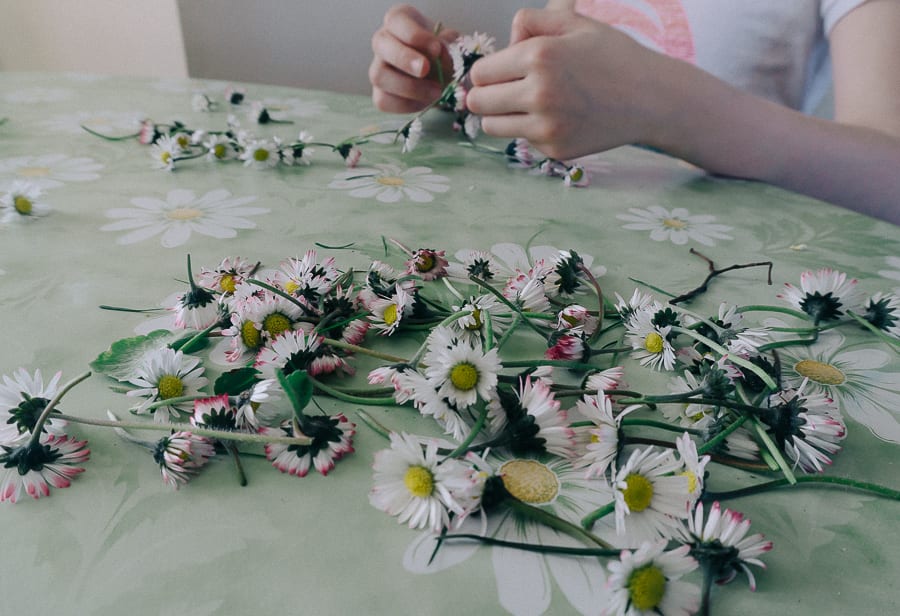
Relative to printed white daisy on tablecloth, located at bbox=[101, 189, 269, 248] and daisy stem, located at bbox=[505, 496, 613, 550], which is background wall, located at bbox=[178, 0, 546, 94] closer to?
printed white daisy on tablecloth, located at bbox=[101, 189, 269, 248]

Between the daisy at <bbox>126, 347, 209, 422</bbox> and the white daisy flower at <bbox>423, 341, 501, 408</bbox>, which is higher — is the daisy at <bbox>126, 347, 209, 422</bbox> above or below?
below

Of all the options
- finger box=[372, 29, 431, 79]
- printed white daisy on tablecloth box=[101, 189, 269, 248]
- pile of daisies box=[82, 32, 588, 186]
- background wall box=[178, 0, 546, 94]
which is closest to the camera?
printed white daisy on tablecloth box=[101, 189, 269, 248]

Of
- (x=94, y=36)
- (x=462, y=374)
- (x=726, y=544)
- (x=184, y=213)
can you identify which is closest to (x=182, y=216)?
(x=184, y=213)

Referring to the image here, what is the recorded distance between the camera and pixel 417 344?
32cm

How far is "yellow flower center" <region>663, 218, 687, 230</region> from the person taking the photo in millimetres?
495

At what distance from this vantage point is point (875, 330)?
35 cm

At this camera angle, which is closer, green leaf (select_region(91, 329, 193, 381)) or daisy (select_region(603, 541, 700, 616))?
daisy (select_region(603, 541, 700, 616))

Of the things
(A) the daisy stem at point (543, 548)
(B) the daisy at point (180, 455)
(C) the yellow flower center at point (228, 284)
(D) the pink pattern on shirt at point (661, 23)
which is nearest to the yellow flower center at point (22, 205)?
(C) the yellow flower center at point (228, 284)

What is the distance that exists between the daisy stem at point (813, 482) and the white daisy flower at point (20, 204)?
48 cm

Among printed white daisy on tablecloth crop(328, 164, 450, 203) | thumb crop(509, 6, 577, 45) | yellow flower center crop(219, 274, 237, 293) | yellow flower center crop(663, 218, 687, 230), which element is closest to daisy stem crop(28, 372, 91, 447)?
yellow flower center crop(219, 274, 237, 293)

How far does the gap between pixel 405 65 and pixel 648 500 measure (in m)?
0.64

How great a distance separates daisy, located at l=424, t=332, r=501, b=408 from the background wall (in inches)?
50.2

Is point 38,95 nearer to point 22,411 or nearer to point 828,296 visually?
point 22,411

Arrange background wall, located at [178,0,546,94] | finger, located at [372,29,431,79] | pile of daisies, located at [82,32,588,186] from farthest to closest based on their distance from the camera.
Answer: background wall, located at [178,0,546,94], finger, located at [372,29,431,79], pile of daisies, located at [82,32,588,186]
